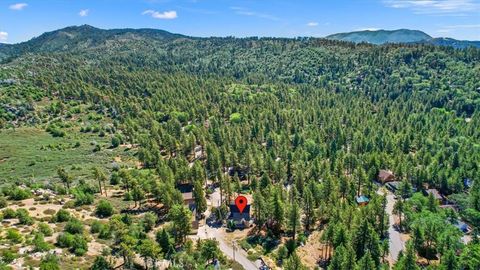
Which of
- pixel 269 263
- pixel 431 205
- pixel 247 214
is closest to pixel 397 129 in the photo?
pixel 431 205

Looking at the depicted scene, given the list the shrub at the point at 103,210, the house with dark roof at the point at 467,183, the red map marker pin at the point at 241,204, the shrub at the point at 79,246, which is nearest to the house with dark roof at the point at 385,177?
the house with dark roof at the point at 467,183

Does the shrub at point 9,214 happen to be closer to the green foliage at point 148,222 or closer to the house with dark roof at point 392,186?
the green foliage at point 148,222

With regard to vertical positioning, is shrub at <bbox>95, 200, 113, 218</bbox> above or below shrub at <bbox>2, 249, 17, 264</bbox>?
below

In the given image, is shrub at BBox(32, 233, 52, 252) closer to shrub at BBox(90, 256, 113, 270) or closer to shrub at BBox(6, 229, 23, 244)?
shrub at BBox(6, 229, 23, 244)

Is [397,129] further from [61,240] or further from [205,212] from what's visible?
[61,240]

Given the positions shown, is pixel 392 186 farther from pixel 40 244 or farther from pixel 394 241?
pixel 40 244

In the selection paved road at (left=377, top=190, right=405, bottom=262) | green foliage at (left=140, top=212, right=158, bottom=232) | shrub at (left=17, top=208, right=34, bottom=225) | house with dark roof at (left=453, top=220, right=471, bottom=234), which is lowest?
paved road at (left=377, top=190, right=405, bottom=262)

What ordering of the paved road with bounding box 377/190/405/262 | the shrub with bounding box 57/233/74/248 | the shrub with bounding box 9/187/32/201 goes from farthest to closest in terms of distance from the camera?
the shrub with bounding box 9/187/32/201
the paved road with bounding box 377/190/405/262
the shrub with bounding box 57/233/74/248

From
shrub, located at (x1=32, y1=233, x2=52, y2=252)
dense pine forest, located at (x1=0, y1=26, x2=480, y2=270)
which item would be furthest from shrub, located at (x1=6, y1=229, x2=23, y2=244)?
shrub, located at (x1=32, y1=233, x2=52, y2=252)

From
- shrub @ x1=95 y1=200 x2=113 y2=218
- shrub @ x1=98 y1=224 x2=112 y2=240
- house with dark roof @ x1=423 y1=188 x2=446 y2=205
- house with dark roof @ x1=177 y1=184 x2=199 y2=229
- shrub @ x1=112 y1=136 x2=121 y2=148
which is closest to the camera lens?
shrub @ x1=98 y1=224 x2=112 y2=240
